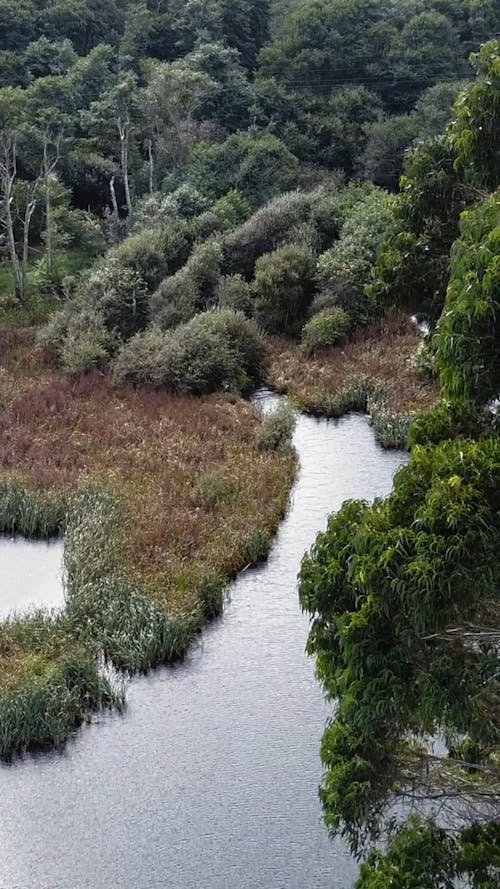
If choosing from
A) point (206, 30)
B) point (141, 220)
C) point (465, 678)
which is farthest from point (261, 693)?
point (206, 30)

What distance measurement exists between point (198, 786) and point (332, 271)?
19.5m

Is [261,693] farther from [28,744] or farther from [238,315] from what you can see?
[238,315]

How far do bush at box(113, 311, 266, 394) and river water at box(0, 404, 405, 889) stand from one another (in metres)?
10.2

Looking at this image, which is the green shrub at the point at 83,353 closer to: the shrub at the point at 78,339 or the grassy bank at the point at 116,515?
the shrub at the point at 78,339

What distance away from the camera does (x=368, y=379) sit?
82.7 feet

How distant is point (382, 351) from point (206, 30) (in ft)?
91.4

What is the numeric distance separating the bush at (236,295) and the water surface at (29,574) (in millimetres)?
12890

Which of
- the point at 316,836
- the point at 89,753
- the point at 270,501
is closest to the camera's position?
the point at 316,836

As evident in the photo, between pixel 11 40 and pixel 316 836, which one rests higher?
pixel 11 40

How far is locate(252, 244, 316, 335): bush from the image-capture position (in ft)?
95.3

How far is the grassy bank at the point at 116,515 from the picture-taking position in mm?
13789

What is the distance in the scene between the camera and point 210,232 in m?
32.8

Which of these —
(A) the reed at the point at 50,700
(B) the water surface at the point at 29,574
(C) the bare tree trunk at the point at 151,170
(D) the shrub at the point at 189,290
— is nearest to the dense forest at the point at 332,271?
(D) the shrub at the point at 189,290

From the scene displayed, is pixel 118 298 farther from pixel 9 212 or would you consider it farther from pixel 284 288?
pixel 9 212
